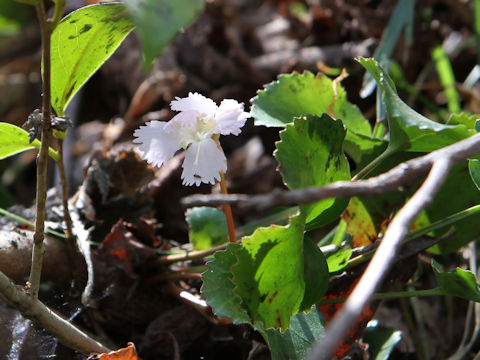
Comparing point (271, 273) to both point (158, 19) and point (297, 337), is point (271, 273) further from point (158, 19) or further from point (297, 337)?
point (158, 19)

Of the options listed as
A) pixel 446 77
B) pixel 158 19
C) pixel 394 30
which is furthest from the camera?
pixel 446 77

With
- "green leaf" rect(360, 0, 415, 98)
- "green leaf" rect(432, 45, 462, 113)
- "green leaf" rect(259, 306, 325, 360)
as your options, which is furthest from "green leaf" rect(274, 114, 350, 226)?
"green leaf" rect(432, 45, 462, 113)

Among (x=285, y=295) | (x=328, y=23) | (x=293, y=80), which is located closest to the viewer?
(x=285, y=295)

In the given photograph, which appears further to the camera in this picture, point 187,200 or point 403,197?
point 403,197

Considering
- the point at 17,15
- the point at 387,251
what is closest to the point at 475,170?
the point at 387,251

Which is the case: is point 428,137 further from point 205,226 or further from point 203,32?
point 203,32

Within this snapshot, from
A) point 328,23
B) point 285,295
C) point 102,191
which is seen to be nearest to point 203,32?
point 328,23

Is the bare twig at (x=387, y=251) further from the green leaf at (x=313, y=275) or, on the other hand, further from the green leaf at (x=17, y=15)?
the green leaf at (x=17, y=15)
